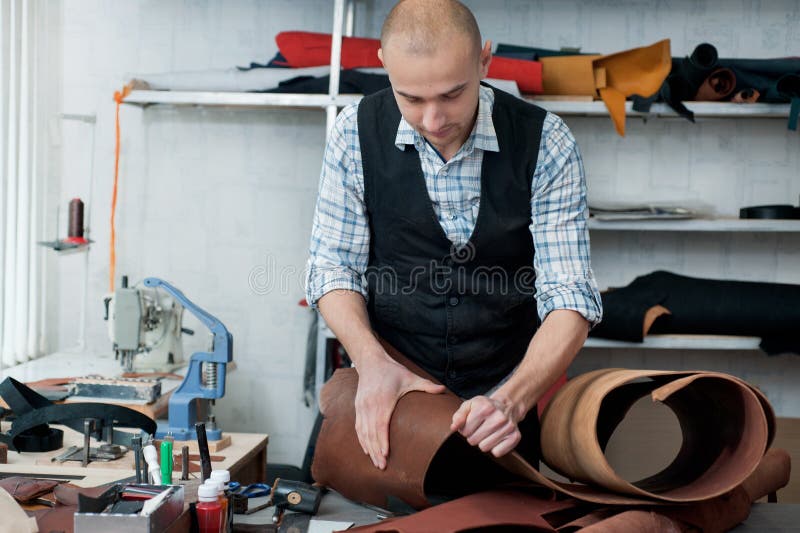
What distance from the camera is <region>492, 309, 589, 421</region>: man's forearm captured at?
4.92 feet

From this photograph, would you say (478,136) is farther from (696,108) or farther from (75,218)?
(75,218)

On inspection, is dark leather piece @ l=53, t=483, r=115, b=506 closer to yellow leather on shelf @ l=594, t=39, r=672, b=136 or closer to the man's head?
the man's head

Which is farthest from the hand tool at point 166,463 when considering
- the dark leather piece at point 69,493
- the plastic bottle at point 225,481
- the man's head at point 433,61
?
the man's head at point 433,61

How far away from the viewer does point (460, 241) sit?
1.78 m

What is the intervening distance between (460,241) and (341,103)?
1457 mm

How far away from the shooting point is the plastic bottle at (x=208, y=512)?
1.25m

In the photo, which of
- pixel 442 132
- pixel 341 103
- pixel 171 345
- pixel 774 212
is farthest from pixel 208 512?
pixel 774 212

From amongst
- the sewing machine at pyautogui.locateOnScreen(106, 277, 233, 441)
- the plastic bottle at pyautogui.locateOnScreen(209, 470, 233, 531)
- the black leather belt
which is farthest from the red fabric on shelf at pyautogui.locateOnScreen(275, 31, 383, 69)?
the plastic bottle at pyautogui.locateOnScreen(209, 470, 233, 531)

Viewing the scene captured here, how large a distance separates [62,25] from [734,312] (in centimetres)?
297

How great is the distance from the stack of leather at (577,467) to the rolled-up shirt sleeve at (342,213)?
0.34m

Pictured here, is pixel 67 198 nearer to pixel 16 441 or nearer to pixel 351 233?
pixel 16 441

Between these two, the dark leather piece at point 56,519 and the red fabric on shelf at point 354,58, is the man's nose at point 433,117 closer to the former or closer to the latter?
the dark leather piece at point 56,519

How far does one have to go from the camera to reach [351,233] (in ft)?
5.92

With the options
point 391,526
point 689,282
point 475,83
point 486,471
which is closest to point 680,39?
point 689,282
